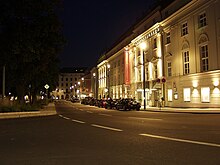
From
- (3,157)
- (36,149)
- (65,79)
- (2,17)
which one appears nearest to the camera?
(3,157)

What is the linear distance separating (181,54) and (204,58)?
4.99m

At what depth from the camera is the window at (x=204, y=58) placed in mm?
33791

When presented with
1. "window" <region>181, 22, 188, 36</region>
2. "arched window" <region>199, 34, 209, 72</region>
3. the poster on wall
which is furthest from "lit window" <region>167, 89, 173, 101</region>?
"arched window" <region>199, 34, 209, 72</region>

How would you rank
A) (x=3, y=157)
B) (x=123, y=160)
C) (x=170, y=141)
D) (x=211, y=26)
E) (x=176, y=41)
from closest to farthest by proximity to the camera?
(x=123, y=160)
(x=3, y=157)
(x=170, y=141)
(x=211, y=26)
(x=176, y=41)

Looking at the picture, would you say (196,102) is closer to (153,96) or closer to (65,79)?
(153,96)

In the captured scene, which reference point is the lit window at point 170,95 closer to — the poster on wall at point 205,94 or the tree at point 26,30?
the poster on wall at point 205,94

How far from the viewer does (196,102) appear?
35219 mm

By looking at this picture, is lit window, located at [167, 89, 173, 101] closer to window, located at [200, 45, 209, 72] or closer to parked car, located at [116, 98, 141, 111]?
parked car, located at [116, 98, 141, 111]

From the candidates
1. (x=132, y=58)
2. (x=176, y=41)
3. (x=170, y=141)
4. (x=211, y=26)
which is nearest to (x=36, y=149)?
(x=170, y=141)

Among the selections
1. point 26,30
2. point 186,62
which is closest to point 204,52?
point 186,62

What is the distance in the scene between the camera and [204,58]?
1346 inches

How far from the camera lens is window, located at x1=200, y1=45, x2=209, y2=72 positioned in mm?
33791

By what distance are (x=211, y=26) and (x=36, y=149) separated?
1102 inches

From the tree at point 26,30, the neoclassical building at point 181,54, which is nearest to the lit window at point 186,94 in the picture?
the neoclassical building at point 181,54
